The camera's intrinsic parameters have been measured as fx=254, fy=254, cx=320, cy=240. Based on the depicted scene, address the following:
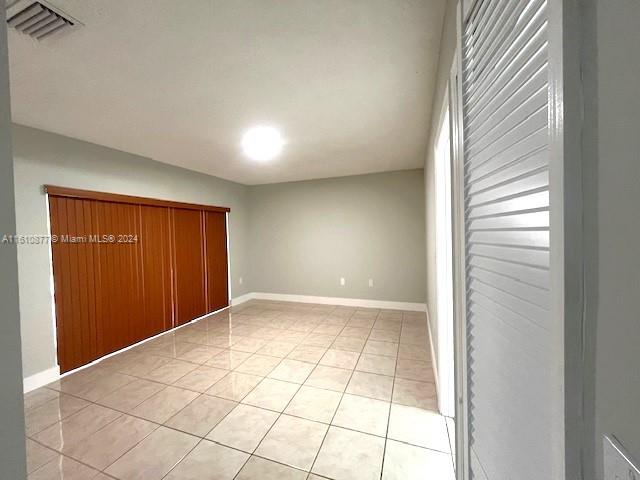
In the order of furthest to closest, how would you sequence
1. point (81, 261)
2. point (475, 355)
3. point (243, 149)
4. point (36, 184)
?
point (243, 149), point (81, 261), point (36, 184), point (475, 355)

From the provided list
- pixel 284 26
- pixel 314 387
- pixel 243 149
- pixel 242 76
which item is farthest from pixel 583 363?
pixel 243 149

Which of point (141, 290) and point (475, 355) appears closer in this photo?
point (475, 355)

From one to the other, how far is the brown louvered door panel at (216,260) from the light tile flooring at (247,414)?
Answer: 136 centimetres

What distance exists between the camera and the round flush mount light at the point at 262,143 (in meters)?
2.61

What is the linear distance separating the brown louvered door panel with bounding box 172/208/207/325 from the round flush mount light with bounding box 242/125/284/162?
1.58m

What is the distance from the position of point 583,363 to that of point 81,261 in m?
3.82

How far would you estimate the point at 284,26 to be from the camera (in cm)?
132

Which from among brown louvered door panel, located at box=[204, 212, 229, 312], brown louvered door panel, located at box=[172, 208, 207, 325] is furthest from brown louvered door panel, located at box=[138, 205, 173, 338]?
brown louvered door panel, located at box=[204, 212, 229, 312]

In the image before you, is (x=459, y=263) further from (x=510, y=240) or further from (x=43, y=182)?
(x=43, y=182)

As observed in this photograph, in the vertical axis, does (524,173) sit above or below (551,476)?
above

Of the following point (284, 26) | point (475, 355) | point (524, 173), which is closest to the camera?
point (524, 173)

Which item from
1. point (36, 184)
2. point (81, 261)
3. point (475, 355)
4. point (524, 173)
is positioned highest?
point (36, 184)

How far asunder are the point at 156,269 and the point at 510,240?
411 centimetres

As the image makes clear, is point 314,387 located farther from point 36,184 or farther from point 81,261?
point 36,184
